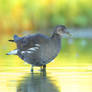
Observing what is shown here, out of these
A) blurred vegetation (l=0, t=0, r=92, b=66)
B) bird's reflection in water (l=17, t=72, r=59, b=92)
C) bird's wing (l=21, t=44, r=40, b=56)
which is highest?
blurred vegetation (l=0, t=0, r=92, b=66)

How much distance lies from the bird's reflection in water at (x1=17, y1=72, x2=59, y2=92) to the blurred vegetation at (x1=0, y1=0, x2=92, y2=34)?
587 inches

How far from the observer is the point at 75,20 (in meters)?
25.4

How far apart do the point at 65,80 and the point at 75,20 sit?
16.8 meters

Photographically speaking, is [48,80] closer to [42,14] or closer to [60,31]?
[60,31]

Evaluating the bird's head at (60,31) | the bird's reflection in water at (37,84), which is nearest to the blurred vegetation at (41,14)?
the bird's head at (60,31)

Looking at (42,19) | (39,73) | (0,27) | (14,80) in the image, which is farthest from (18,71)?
(42,19)

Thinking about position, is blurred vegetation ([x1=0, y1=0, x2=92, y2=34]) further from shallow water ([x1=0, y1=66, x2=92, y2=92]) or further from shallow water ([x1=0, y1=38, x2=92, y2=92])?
shallow water ([x1=0, y1=66, x2=92, y2=92])

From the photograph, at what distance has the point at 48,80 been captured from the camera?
8.79m

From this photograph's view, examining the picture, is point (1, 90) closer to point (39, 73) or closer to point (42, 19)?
point (39, 73)

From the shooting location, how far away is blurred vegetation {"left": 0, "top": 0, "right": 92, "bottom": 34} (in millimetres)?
24328

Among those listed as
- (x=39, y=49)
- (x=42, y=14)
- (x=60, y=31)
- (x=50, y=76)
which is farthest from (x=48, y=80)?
(x=42, y=14)

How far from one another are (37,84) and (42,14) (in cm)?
1680

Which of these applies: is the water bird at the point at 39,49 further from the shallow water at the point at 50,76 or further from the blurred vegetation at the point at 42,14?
the blurred vegetation at the point at 42,14

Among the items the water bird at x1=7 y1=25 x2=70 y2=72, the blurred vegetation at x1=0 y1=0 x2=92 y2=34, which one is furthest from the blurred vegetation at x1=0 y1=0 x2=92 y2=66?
the water bird at x1=7 y1=25 x2=70 y2=72
